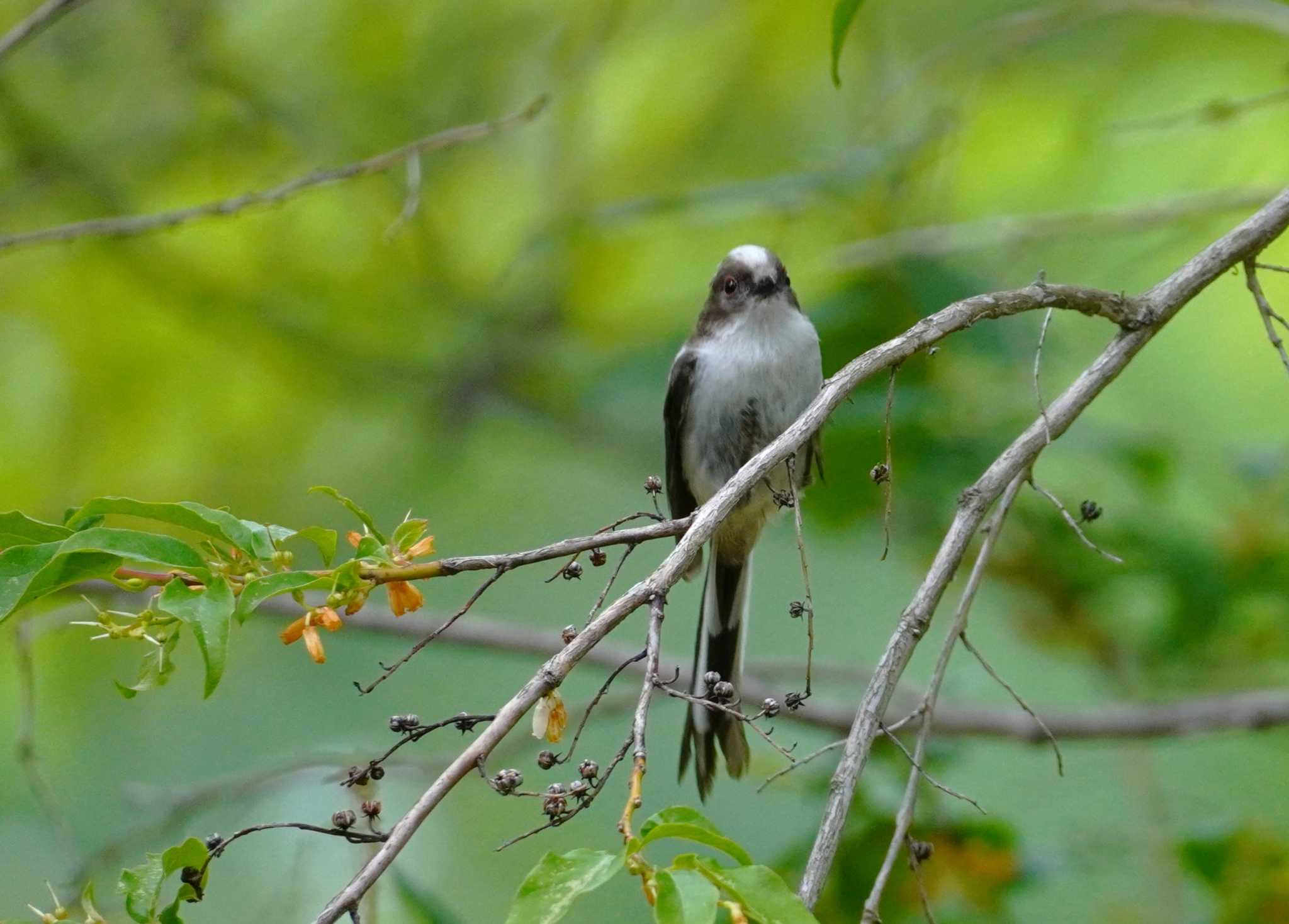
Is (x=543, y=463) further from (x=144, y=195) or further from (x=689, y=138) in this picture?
(x=144, y=195)

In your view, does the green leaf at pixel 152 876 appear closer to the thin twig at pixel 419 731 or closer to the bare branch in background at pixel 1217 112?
the thin twig at pixel 419 731

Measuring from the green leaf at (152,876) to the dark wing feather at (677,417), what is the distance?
95.2 inches

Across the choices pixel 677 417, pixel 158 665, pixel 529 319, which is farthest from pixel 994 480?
pixel 529 319

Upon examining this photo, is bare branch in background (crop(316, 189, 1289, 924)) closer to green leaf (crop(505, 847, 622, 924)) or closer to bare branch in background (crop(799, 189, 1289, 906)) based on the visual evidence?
bare branch in background (crop(799, 189, 1289, 906))

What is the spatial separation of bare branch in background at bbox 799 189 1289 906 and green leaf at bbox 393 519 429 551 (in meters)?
0.36

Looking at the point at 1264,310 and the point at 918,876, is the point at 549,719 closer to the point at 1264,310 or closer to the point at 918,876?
the point at 918,876

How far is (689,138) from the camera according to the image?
19.4 ft

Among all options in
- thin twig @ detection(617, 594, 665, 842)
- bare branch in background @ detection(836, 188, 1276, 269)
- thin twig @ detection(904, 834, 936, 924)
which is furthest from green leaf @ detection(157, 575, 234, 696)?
bare branch in background @ detection(836, 188, 1276, 269)

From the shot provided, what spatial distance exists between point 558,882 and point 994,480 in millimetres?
1108

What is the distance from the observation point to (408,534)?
170cm

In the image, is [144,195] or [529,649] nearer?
[529,649]

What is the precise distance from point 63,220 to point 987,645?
15.3ft

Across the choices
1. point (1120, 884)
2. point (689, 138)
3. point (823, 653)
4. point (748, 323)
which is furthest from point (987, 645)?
point (748, 323)

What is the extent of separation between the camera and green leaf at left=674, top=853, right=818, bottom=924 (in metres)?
1.35
